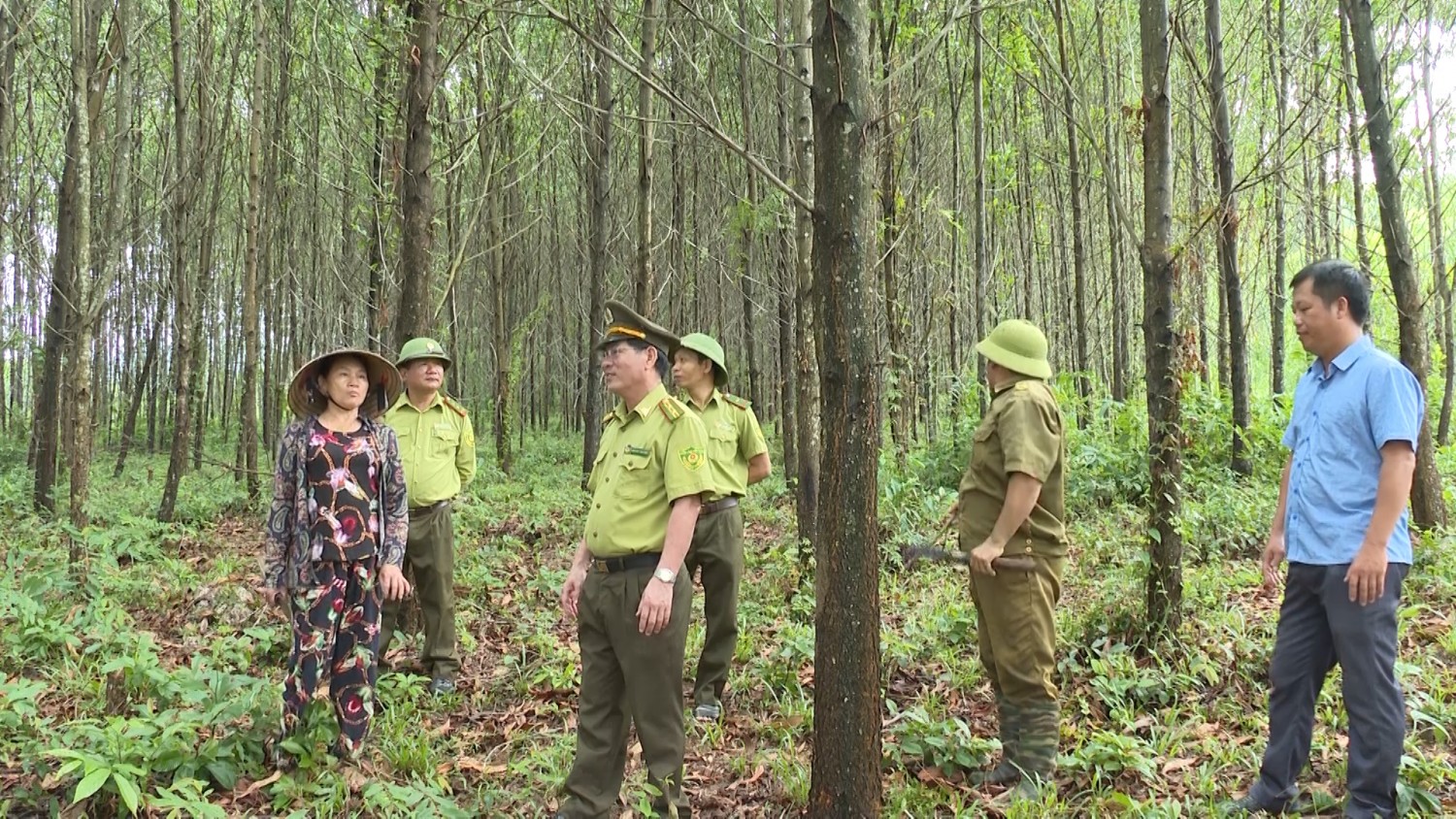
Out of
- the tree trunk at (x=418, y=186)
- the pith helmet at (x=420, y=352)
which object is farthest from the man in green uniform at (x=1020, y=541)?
the tree trunk at (x=418, y=186)

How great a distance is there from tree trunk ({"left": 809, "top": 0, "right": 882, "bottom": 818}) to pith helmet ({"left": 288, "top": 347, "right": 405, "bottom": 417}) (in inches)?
74.6

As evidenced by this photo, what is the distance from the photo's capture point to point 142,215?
36.5 ft

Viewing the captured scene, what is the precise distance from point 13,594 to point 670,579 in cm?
389

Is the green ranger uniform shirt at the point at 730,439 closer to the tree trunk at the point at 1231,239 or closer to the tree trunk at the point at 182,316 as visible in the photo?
the tree trunk at the point at 1231,239

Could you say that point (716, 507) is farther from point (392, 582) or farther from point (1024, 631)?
point (1024, 631)

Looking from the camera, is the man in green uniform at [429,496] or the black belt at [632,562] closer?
the black belt at [632,562]

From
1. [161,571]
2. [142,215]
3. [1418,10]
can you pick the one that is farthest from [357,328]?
[1418,10]

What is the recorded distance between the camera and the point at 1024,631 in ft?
9.50

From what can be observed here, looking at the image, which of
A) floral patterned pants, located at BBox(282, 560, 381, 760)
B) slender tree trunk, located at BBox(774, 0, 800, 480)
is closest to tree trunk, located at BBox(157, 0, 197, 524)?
slender tree trunk, located at BBox(774, 0, 800, 480)

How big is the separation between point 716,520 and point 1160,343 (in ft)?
7.21

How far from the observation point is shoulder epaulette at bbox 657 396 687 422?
2.72 metres

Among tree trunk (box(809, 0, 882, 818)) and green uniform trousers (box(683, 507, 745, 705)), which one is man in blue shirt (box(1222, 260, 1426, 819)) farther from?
green uniform trousers (box(683, 507, 745, 705))

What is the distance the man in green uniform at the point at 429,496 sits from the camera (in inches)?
169

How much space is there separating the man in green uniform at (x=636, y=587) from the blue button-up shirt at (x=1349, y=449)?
189 cm
